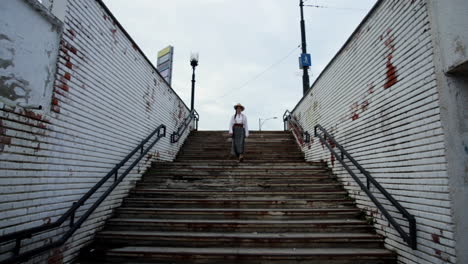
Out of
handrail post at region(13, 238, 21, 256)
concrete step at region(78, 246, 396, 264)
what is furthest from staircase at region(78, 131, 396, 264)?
handrail post at region(13, 238, 21, 256)

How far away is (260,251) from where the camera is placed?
11.0 ft

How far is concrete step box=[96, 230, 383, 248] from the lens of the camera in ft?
11.6

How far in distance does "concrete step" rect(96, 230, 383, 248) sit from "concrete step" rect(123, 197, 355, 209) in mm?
785

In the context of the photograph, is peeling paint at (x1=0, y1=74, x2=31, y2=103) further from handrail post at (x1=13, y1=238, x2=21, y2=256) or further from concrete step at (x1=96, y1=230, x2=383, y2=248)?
concrete step at (x1=96, y1=230, x2=383, y2=248)

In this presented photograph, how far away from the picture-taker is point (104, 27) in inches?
159

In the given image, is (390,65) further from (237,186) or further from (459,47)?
(237,186)

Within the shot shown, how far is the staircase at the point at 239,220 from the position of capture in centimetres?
330

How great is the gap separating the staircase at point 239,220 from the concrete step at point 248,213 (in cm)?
2

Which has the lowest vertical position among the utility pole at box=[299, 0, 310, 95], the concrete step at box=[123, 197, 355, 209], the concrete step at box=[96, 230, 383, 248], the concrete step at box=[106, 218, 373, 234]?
the concrete step at box=[96, 230, 383, 248]

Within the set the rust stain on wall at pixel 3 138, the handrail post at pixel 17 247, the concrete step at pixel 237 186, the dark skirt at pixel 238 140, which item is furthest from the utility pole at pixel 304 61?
the handrail post at pixel 17 247

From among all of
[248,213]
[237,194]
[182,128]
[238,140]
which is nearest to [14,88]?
[248,213]

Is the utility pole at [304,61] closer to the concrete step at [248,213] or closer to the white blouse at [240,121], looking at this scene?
the white blouse at [240,121]

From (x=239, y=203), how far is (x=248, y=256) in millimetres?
1292

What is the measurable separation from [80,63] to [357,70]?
471cm
